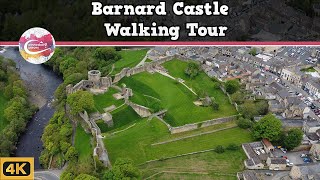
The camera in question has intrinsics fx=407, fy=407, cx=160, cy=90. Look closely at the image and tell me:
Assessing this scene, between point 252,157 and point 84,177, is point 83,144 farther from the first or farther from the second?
point 252,157

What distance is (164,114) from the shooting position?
609 inches

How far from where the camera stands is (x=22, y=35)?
9.33 m

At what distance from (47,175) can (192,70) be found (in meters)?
8.65

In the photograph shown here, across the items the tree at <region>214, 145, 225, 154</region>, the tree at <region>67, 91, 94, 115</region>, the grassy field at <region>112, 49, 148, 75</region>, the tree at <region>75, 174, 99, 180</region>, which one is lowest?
the tree at <region>214, 145, 225, 154</region>

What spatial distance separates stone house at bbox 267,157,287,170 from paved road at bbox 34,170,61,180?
6.87 m

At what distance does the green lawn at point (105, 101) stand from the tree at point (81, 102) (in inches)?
23.9

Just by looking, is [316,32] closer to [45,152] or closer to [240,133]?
[240,133]

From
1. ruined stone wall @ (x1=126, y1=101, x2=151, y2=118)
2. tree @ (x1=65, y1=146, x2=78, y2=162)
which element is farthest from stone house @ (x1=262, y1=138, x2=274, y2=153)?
tree @ (x1=65, y1=146, x2=78, y2=162)

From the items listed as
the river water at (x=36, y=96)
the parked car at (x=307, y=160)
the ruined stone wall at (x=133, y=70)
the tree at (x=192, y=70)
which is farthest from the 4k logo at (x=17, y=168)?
the tree at (x=192, y=70)

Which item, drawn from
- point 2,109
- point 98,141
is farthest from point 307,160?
point 2,109

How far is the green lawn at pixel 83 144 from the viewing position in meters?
13.4

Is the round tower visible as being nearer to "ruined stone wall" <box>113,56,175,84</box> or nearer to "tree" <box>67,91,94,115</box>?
"ruined stone wall" <box>113,56,175,84</box>

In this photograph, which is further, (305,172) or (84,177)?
(305,172)

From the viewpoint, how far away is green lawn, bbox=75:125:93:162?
526 inches
